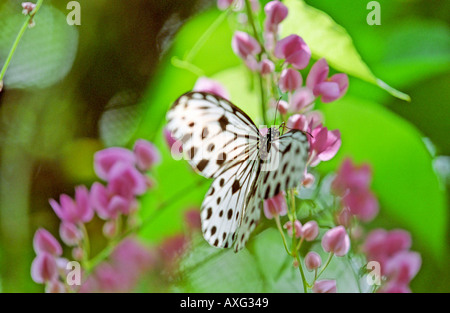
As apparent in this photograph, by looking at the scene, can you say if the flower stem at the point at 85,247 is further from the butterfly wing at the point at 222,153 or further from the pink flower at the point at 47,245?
the butterfly wing at the point at 222,153

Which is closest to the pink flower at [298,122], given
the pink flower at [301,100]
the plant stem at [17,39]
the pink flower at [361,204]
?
the pink flower at [301,100]

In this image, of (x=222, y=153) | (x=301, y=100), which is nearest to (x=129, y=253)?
(x=222, y=153)

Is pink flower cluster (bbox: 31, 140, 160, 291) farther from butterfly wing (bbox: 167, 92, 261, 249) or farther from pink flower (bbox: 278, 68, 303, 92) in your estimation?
pink flower (bbox: 278, 68, 303, 92)

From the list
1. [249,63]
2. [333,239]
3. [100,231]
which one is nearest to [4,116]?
[100,231]

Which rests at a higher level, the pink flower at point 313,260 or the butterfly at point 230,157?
the butterfly at point 230,157

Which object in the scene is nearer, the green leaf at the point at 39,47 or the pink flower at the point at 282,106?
the pink flower at the point at 282,106
